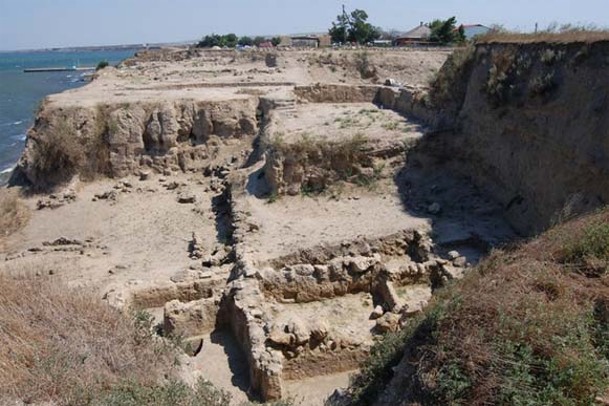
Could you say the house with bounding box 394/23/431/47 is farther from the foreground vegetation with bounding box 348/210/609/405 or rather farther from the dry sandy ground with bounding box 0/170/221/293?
the foreground vegetation with bounding box 348/210/609/405

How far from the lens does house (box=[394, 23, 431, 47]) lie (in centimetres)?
4838

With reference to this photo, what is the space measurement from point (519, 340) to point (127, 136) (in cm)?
1796

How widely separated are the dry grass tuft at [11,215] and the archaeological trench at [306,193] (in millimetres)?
495

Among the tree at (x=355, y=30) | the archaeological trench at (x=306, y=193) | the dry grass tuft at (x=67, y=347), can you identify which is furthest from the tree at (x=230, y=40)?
Answer: the dry grass tuft at (x=67, y=347)

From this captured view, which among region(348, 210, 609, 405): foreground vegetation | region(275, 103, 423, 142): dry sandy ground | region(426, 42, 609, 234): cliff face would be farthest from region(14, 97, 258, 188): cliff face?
region(348, 210, 609, 405): foreground vegetation

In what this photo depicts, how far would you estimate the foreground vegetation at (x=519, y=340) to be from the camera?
477 centimetres

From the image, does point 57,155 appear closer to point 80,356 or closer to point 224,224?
point 224,224

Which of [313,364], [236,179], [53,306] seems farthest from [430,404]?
[236,179]

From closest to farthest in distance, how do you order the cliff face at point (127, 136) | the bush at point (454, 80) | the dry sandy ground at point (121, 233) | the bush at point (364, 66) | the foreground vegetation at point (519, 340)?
the foreground vegetation at point (519, 340) < the dry sandy ground at point (121, 233) < the bush at point (454, 80) < the cliff face at point (127, 136) < the bush at point (364, 66)

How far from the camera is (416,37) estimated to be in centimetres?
5150

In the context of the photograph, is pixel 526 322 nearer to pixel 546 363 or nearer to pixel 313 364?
pixel 546 363

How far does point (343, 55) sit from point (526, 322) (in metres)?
35.0

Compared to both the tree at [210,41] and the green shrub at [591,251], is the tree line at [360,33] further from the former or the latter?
the green shrub at [591,251]

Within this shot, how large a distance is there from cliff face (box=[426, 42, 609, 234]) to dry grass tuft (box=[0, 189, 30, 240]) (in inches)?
517
